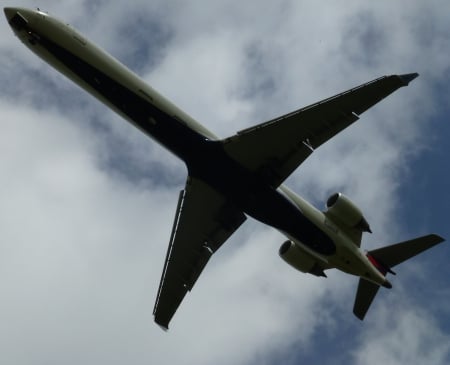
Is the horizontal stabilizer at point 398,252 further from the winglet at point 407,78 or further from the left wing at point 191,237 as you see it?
the winglet at point 407,78

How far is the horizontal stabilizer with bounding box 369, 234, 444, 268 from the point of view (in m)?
43.9

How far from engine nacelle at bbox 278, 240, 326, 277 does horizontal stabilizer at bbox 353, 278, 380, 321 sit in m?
2.91

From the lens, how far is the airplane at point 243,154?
38.5m

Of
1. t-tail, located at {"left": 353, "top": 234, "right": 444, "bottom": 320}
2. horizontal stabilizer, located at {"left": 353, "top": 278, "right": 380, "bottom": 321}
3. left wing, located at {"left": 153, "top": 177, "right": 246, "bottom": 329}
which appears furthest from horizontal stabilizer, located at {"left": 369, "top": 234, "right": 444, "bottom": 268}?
left wing, located at {"left": 153, "top": 177, "right": 246, "bottom": 329}

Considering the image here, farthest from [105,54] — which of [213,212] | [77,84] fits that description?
[213,212]

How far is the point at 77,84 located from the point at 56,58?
1.76 m

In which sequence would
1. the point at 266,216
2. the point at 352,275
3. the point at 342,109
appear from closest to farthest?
the point at 342,109
the point at 266,216
the point at 352,275

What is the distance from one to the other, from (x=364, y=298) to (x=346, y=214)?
6668 millimetres

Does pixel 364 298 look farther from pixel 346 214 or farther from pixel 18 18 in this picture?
pixel 18 18

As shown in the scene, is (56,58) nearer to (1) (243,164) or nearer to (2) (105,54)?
(2) (105,54)

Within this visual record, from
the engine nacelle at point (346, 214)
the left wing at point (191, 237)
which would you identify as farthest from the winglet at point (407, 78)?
the left wing at point (191, 237)

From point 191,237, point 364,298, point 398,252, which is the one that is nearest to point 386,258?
point 398,252

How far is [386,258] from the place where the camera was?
148 ft

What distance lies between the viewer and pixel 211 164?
1575 inches
